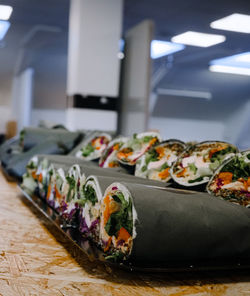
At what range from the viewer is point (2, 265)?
1945 millimetres

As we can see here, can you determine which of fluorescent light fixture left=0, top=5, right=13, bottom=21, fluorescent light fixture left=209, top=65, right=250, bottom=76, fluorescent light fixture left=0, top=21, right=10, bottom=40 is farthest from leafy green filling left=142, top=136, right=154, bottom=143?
fluorescent light fixture left=0, top=21, right=10, bottom=40

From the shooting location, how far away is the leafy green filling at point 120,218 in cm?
178

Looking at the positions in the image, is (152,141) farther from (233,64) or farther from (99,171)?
(233,64)

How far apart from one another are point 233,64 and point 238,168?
10.8ft

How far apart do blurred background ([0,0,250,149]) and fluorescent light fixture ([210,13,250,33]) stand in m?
0.02

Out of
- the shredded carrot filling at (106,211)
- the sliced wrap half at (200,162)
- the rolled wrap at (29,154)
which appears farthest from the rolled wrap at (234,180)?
the rolled wrap at (29,154)

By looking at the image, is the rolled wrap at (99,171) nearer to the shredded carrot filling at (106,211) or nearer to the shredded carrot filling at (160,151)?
the shredded carrot filling at (160,151)

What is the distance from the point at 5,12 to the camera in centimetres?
757

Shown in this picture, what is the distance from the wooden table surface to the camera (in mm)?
1714

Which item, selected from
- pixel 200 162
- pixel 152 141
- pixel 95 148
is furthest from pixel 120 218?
pixel 95 148

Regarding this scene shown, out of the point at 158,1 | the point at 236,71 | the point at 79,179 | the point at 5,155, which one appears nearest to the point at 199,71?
the point at 236,71

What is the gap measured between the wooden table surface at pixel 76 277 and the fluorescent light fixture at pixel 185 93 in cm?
366

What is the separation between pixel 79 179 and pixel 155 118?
420 centimetres

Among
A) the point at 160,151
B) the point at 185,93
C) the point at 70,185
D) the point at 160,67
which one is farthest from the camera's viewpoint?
the point at 160,67
